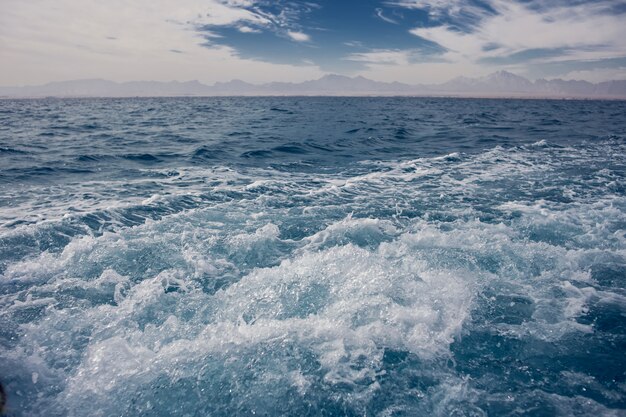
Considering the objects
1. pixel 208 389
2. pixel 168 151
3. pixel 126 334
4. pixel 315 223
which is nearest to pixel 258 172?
pixel 315 223

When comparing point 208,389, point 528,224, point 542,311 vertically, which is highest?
point 528,224

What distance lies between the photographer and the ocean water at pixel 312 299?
12.9 feet

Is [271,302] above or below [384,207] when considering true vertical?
below

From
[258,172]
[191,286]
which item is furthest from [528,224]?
[258,172]

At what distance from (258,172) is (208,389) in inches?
431

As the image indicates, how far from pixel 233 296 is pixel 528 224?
7.49 meters

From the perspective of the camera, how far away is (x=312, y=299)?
559 centimetres

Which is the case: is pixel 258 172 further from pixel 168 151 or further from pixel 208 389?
pixel 208 389

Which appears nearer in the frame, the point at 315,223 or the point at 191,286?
the point at 191,286

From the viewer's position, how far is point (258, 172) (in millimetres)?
14227

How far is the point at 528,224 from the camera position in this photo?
842 cm

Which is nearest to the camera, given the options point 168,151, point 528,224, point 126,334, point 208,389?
point 208,389

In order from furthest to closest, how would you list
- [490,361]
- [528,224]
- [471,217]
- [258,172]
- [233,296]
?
[258,172] < [471,217] < [528,224] < [233,296] < [490,361]

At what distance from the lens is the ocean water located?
393 cm
